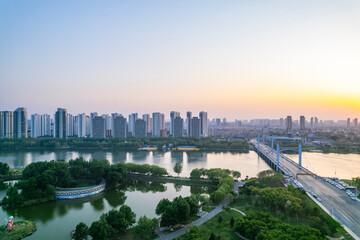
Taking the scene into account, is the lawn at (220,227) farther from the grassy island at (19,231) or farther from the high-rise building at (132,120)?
the high-rise building at (132,120)

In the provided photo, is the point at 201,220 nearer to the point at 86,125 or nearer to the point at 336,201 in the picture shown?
the point at 336,201

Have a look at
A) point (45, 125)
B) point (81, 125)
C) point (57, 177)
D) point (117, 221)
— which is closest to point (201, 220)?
point (117, 221)

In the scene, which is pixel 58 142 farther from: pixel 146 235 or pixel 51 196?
pixel 146 235

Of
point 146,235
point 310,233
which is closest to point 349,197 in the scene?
point 310,233

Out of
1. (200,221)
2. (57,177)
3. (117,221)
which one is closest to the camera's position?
(117,221)

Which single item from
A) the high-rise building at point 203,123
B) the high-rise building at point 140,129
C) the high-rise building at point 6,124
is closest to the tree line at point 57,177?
the high-rise building at point 6,124

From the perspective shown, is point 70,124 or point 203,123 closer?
point 70,124

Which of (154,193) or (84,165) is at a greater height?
(84,165)

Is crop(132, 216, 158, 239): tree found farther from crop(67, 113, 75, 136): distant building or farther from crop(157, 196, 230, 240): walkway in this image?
crop(67, 113, 75, 136): distant building
